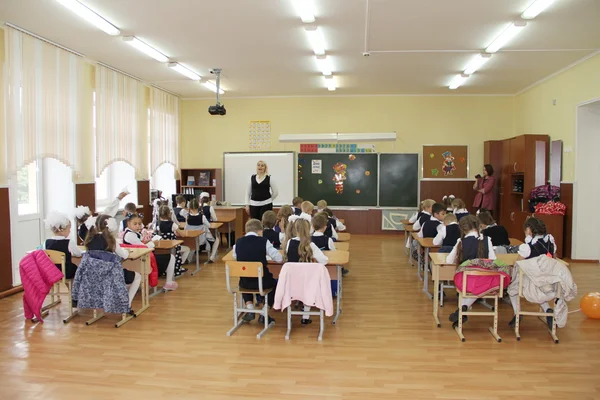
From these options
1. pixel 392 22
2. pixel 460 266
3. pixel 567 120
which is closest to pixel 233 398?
pixel 460 266

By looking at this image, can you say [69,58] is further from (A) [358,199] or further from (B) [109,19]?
(A) [358,199]

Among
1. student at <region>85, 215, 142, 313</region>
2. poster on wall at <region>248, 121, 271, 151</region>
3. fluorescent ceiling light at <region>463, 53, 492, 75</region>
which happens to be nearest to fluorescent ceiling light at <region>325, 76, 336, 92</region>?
poster on wall at <region>248, 121, 271, 151</region>

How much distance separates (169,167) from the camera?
454 inches

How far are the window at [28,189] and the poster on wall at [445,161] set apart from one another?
831cm

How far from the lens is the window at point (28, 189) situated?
6734 mm

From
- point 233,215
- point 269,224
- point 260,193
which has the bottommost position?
point 233,215

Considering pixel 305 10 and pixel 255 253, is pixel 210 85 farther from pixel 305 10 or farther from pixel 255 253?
pixel 255 253

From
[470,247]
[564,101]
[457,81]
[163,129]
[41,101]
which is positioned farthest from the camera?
[163,129]

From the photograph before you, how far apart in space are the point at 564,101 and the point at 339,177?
16.7ft

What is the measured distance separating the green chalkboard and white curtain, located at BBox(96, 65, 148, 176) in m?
3.94

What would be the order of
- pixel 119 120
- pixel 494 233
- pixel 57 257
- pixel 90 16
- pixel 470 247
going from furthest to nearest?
pixel 119 120 < pixel 494 233 < pixel 90 16 < pixel 57 257 < pixel 470 247

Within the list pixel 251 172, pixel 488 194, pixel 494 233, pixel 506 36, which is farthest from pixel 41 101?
pixel 488 194

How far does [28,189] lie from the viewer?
689 centimetres

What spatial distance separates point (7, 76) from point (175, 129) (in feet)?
18.4
